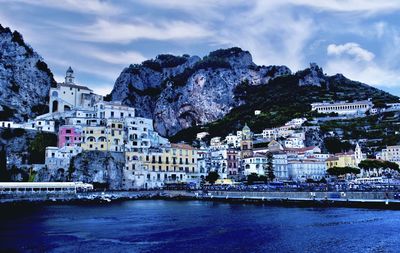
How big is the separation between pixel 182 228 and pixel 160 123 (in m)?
134

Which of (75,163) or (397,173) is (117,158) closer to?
(75,163)

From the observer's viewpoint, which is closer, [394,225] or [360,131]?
[394,225]

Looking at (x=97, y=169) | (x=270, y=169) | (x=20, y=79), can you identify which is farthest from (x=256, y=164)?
(x=20, y=79)

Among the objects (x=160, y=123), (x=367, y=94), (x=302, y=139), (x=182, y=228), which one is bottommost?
(x=182, y=228)

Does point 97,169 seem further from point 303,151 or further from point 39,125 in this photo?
point 303,151

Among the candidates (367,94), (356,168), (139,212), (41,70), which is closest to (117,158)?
(139,212)

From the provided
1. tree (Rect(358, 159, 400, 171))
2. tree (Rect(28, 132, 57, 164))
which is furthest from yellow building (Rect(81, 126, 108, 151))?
tree (Rect(358, 159, 400, 171))

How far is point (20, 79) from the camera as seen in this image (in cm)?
10788

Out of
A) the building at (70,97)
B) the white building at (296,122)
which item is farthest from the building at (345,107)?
the building at (70,97)

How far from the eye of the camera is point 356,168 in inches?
3976

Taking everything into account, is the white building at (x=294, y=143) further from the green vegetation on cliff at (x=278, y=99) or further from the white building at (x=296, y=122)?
the green vegetation on cliff at (x=278, y=99)

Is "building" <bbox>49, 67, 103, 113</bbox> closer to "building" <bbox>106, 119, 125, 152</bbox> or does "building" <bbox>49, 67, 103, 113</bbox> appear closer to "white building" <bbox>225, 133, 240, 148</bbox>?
"building" <bbox>106, 119, 125, 152</bbox>

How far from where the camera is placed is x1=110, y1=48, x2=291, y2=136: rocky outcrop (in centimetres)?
17275

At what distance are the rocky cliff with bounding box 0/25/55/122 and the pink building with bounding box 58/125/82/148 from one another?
60.2 feet
